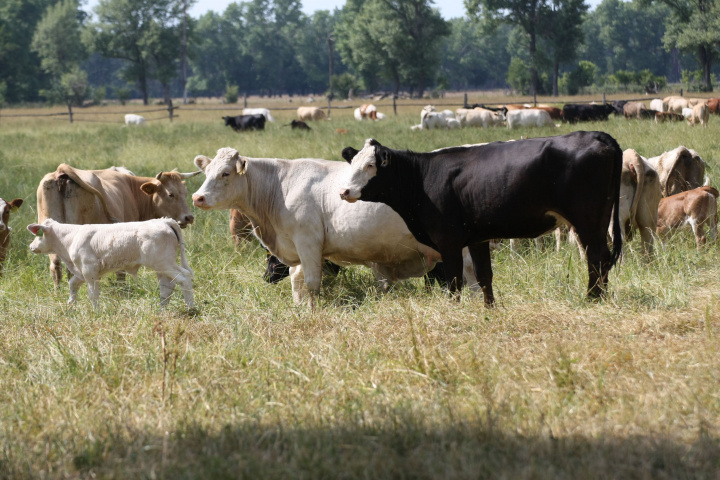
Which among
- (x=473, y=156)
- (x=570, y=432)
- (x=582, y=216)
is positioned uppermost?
(x=473, y=156)

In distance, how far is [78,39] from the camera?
268ft

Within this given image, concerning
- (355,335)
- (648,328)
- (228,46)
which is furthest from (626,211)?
(228,46)

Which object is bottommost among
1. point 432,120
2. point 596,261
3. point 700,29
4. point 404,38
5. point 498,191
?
point 596,261

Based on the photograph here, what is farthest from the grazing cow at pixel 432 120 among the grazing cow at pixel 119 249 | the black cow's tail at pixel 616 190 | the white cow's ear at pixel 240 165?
the black cow's tail at pixel 616 190

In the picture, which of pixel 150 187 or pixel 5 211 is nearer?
pixel 5 211

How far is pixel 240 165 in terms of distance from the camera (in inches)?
280

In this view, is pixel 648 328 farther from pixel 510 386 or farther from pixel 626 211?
pixel 626 211

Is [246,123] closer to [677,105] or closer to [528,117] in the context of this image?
[528,117]

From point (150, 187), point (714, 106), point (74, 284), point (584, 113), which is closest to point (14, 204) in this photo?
point (150, 187)

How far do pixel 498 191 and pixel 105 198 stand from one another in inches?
175

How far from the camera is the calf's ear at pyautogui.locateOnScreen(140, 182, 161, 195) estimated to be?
8652 millimetres

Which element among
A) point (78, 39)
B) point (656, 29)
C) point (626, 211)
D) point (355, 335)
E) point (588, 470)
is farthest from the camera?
point (656, 29)

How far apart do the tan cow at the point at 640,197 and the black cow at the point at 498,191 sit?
2086 millimetres

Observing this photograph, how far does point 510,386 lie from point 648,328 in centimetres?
128
